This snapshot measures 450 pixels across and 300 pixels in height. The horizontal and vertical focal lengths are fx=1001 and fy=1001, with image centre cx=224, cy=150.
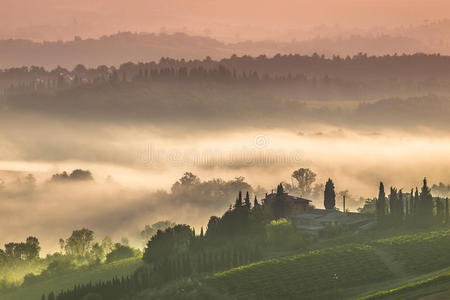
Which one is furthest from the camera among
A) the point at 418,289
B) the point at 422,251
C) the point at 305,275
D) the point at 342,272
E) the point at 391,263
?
the point at 422,251

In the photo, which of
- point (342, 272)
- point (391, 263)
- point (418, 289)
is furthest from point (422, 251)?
point (418, 289)

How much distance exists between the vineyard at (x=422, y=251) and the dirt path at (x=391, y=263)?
2.54 ft

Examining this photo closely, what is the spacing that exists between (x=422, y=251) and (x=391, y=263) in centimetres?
691

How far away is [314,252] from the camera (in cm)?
19712

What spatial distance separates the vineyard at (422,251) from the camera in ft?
593

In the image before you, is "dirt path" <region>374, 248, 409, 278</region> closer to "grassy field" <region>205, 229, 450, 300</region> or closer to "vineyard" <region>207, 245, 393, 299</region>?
"grassy field" <region>205, 229, 450, 300</region>

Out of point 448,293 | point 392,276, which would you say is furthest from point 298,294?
point 448,293

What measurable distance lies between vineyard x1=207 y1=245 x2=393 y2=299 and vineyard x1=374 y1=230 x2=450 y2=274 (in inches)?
177

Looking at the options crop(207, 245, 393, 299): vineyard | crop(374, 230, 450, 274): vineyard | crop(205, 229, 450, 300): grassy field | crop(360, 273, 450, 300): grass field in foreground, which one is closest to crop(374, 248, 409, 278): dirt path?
crop(205, 229, 450, 300): grassy field

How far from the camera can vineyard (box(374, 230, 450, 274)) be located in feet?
593

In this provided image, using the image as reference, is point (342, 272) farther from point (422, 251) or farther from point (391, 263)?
point (422, 251)

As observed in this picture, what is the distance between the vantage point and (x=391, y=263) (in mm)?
186375

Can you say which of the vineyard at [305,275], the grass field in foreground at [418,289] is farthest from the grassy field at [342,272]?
the grass field in foreground at [418,289]

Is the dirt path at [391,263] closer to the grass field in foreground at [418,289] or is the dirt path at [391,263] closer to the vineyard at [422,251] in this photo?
the vineyard at [422,251]
